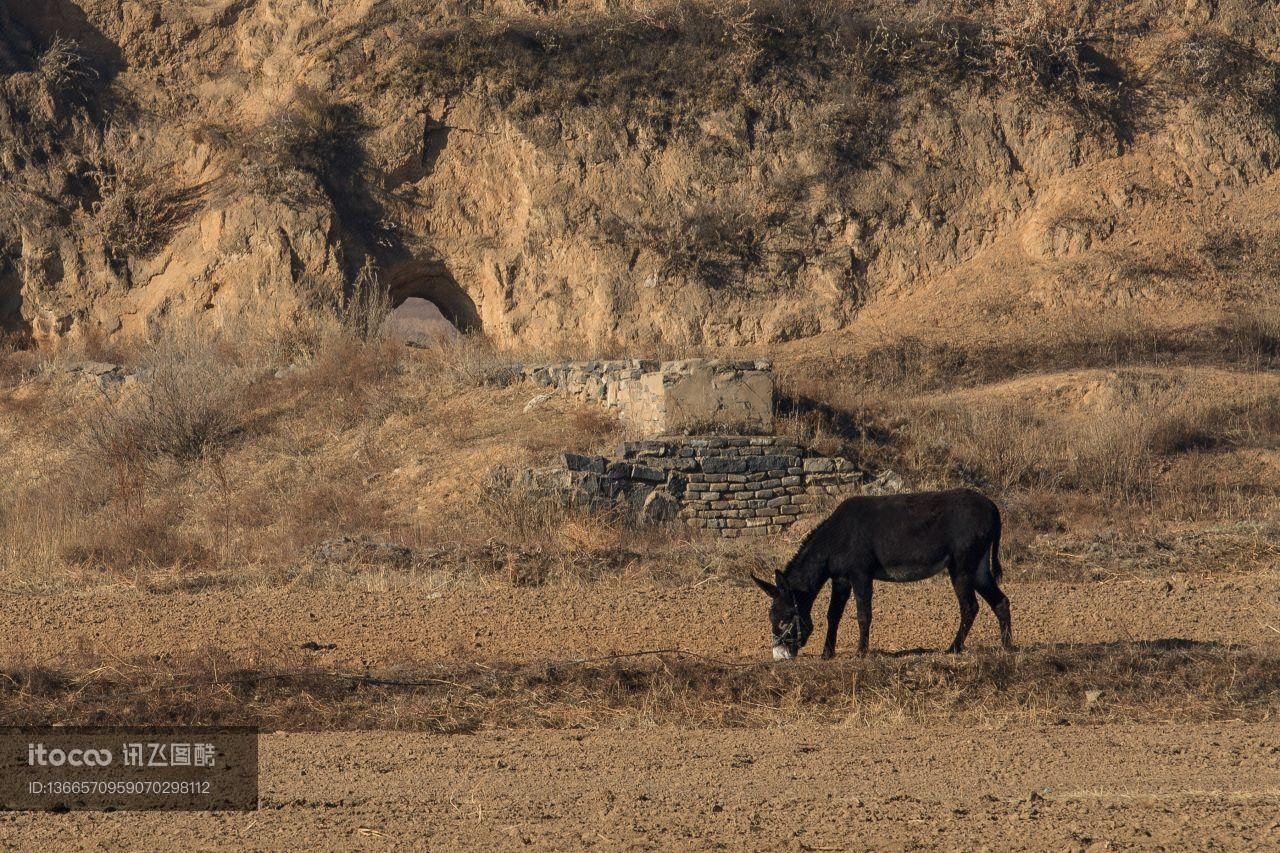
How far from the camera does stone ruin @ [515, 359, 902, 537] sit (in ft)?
52.1

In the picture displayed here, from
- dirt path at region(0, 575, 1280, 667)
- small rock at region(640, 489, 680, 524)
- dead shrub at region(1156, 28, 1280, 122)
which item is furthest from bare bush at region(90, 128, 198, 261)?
dead shrub at region(1156, 28, 1280, 122)

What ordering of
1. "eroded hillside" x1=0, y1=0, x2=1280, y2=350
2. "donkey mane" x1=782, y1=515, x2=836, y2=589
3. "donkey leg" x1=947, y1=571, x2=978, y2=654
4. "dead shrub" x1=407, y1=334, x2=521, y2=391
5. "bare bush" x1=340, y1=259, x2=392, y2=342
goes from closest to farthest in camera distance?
"donkey leg" x1=947, y1=571, x2=978, y2=654 < "donkey mane" x1=782, y1=515, x2=836, y2=589 < "dead shrub" x1=407, y1=334, x2=521, y2=391 < "bare bush" x1=340, y1=259, x2=392, y2=342 < "eroded hillside" x1=0, y1=0, x2=1280, y2=350

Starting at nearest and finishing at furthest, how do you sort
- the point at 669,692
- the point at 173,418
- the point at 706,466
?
the point at 669,692
the point at 706,466
the point at 173,418

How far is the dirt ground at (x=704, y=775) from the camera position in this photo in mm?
5598

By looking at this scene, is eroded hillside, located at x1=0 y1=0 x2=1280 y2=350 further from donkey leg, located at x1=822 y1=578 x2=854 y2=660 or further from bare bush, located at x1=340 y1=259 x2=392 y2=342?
donkey leg, located at x1=822 y1=578 x2=854 y2=660

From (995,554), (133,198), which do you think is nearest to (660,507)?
(995,554)

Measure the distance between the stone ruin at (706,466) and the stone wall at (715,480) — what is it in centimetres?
1

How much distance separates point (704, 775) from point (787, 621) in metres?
2.86

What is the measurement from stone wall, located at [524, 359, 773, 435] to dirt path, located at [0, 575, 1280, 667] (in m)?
5.11

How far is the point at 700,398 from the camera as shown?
57.0 ft

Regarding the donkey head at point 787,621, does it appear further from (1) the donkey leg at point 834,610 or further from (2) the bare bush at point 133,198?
(2) the bare bush at point 133,198

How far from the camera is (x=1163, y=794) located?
6.10m

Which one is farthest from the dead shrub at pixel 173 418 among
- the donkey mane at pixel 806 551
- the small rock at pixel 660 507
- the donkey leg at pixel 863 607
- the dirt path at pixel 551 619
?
the donkey leg at pixel 863 607

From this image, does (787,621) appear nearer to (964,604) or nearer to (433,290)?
(964,604)
